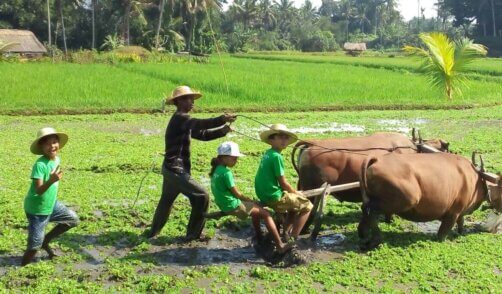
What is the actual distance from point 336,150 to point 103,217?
2781 mm

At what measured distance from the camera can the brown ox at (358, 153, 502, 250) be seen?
561 cm

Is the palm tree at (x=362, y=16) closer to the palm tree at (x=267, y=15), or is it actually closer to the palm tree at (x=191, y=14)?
the palm tree at (x=267, y=15)

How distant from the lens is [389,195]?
18.4ft

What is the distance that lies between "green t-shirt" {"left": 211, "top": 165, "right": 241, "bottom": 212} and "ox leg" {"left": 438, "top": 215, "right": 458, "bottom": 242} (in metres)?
2.31

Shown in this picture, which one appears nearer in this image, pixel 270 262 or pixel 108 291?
pixel 108 291

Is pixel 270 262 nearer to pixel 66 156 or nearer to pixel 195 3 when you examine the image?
pixel 66 156

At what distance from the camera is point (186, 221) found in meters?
6.50

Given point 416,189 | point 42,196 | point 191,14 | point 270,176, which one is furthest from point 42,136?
point 191,14

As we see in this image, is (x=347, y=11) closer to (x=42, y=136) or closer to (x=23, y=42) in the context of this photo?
(x=23, y=42)

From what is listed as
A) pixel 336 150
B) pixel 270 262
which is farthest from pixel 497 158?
pixel 270 262

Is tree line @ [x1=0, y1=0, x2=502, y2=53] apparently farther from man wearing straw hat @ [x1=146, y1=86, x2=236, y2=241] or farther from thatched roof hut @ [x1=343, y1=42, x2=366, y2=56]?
man wearing straw hat @ [x1=146, y1=86, x2=236, y2=241]

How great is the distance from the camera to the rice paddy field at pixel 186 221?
491 cm

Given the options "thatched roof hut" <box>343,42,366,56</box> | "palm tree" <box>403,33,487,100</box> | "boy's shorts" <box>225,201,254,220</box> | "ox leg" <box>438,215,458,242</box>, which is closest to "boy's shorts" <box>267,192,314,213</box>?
"boy's shorts" <box>225,201,254,220</box>

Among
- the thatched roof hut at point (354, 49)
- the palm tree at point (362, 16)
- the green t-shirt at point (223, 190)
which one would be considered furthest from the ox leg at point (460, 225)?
the palm tree at point (362, 16)
